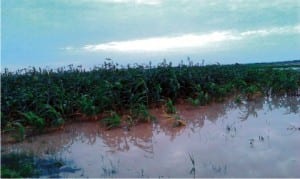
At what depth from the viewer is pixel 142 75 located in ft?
29.2

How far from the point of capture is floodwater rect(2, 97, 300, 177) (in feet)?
15.7

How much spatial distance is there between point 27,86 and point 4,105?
1.17m

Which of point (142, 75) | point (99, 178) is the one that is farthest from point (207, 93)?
point (99, 178)

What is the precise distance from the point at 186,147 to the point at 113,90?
2.70 metres

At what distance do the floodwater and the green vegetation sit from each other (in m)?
0.37

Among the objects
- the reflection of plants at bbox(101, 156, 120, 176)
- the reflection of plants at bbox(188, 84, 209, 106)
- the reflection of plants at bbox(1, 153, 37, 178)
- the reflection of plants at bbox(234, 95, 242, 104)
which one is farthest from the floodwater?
the reflection of plants at bbox(234, 95, 242, 104)

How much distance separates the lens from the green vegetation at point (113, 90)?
23.1 feet

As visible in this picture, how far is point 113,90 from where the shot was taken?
8.09 metres

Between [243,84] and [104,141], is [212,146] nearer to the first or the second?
[104,141]

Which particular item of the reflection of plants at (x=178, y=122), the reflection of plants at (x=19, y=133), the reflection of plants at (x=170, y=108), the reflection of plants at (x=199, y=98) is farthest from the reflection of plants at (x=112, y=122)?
the reflection of plants at (x=199, y=98)

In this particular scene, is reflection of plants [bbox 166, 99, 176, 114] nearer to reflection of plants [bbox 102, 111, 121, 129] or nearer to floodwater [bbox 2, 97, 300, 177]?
floodwater [bbox 2, 97, 300, 177]

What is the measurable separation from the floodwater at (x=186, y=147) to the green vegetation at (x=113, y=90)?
367 millimetres

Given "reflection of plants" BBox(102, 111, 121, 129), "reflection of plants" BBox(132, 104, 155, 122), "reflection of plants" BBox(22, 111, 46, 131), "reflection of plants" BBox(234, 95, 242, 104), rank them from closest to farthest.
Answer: "reflection of plants" BBox(22, 111, 46, 131) < "reflection of plants" BBox(102, 111, 121, 129) < "reflection of plants" BBox(132, 104, 155, 122) < "reflection of plants" BBox(234, 95, 242, 104)

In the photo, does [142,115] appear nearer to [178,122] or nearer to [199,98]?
[178,122]
